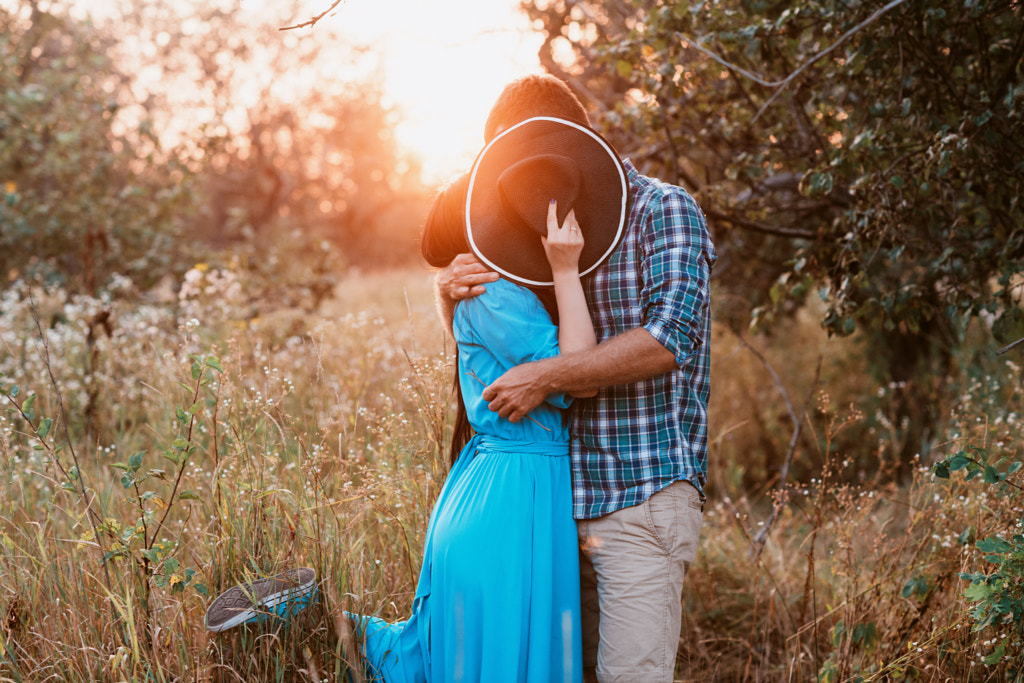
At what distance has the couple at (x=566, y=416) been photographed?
2.04m

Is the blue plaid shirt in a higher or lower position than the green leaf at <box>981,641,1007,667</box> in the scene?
higher

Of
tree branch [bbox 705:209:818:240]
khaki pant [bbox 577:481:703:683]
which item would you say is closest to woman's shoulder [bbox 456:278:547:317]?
khaki pant [bbox 577:481:703:683]

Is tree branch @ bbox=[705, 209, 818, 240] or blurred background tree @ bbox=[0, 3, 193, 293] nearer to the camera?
tree branch @ bbox=[705, 209, 818, 240]

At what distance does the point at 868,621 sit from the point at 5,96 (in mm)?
8555

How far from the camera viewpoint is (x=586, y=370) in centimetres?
201

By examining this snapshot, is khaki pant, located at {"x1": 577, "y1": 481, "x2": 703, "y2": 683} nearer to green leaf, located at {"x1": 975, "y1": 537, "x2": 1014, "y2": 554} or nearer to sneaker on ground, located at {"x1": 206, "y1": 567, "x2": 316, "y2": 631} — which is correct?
green leaf, located at {"x1": 975, "y1": 537, "x2": 1014, "y2": 554}

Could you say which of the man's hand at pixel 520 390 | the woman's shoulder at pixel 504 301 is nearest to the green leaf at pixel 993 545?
the man's hand at pixel 520 390

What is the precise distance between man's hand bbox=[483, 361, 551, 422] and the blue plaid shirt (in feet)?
0.76

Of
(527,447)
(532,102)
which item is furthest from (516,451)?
(532,102)

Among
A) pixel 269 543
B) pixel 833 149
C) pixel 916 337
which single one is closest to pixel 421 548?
pixel 269 543

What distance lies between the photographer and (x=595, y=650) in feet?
7.43

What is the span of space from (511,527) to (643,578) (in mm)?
383

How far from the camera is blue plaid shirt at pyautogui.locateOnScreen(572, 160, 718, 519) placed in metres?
2.05

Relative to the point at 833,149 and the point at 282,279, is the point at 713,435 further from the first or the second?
the point at 282,279
